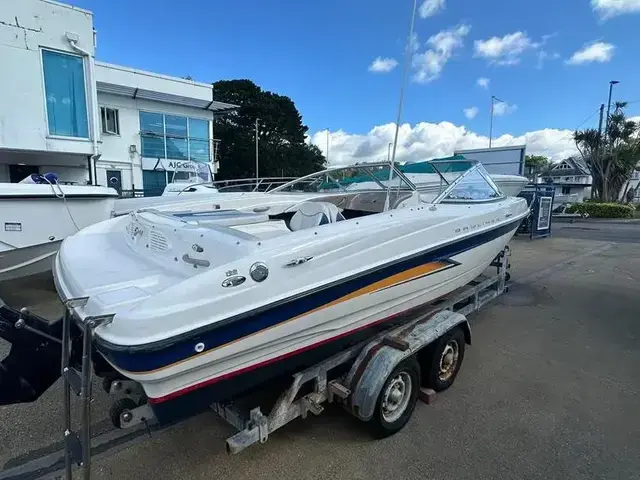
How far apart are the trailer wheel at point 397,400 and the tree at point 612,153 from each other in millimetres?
28337

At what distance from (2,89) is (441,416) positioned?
9464mm

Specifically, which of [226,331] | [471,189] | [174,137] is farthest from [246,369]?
[174,137]

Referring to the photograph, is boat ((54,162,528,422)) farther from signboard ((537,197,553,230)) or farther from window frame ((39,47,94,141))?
signboard ((537,197,553,230))

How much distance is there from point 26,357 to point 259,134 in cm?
3359

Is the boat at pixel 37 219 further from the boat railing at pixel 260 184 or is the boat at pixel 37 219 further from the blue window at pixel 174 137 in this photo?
the blue window at pixel 174 137

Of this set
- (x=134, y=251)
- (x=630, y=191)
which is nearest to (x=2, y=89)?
(x=134, y=251)

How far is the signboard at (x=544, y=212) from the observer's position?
1112 centimetres

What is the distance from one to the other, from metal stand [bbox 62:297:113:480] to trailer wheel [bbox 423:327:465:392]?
2135 mm

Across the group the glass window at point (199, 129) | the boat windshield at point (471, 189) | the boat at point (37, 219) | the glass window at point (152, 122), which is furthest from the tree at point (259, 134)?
the boat windshield at point (471, 189)

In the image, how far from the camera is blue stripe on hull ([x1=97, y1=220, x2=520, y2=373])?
1.61m

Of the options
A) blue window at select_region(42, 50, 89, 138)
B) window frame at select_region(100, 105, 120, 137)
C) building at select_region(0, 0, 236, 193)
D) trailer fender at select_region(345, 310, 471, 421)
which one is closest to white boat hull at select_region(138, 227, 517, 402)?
trailer fender at select_region(345, 310, 471, 421)

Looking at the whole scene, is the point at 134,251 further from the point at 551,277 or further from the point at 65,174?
the point at 65,174

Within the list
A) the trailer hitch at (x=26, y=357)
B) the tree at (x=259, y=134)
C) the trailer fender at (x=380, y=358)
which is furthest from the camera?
the tree at (x=259, y=134)

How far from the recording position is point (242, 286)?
1.85m
